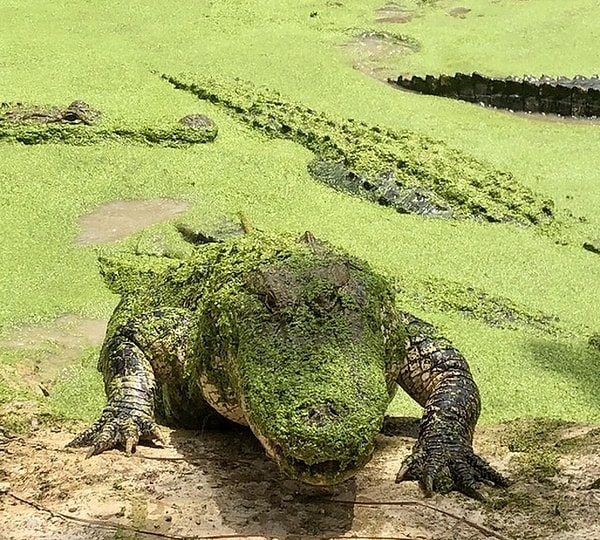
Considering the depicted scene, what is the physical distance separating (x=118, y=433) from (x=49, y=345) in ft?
4.19

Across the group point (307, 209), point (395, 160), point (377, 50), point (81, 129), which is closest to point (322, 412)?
point (307, 209)

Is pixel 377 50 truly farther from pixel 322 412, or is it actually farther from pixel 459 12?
pixel 322 412

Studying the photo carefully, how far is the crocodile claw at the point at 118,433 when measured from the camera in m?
2.33

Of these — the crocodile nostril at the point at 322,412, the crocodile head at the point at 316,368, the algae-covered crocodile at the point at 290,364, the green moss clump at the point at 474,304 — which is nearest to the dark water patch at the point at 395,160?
the green moss clump at the point at 474,304

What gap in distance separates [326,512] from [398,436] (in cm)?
73

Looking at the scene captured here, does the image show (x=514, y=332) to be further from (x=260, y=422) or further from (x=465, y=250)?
(x=260, y=422)

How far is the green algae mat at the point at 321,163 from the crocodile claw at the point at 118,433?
586mm

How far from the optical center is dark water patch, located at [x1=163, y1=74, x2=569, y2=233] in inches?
186

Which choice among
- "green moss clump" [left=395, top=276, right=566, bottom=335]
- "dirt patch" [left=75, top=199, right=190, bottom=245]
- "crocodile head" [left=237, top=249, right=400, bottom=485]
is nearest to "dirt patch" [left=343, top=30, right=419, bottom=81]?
"dirt patch" [left=75, top=199, right=190, bottom=245]

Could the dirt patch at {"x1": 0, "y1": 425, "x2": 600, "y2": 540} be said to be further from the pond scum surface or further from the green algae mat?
the green algae mat

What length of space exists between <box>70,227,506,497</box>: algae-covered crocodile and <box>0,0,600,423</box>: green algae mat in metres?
0.52

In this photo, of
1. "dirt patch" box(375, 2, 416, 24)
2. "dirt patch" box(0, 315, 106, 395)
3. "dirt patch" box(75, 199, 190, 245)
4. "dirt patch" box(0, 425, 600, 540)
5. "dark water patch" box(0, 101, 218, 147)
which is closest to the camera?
"dirt patch" box(0, 425, 600, 540)

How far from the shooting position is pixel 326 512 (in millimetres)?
1998

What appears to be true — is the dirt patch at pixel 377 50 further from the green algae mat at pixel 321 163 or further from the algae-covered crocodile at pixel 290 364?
the algae-covered crocodile at pixel 290 364
